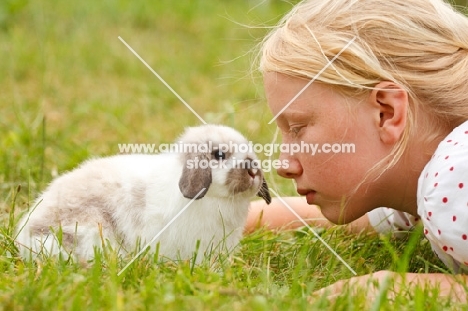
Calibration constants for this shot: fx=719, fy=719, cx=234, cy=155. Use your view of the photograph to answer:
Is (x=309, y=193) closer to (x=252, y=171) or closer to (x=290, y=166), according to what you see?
(x=290, y=166)

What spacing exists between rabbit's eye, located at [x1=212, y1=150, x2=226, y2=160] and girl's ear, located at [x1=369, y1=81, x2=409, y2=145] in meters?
0.54

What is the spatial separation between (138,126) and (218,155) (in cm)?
221

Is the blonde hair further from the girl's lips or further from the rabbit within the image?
the rabbit

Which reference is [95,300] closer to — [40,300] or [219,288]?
[40,300]

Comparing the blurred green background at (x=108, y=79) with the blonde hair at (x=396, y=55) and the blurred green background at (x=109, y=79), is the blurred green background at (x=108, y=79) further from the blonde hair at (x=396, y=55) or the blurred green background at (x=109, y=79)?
the blonde hair at (x=396, y=55)

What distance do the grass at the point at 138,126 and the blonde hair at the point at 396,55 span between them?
1.74 feet

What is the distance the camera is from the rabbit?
2398 millimetres

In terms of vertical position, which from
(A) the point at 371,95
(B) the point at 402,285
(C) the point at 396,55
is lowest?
(B) the point at 402,285

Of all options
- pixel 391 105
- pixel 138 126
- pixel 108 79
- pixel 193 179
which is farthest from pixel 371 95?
pixel 108 79

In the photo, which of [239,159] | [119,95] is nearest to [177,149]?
[239,159]

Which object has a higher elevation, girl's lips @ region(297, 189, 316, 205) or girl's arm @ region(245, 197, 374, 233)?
girl's lips @ region(297, 189, 316, 205)

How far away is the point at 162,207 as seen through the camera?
2453 millimetres

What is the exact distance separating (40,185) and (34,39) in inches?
127

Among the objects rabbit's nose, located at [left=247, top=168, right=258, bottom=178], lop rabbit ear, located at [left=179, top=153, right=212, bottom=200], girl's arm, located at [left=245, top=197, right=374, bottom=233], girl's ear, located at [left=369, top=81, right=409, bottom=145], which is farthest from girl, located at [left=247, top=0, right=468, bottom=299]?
girl's arm, located at [left=245, top=197, right=374, bottom=233]
